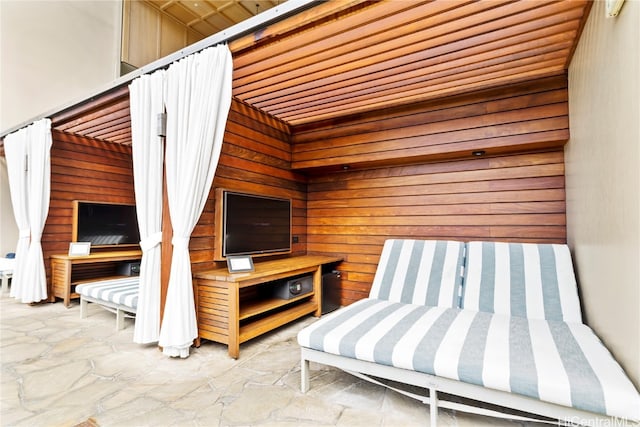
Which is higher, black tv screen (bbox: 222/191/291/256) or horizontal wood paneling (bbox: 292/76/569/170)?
horizontal wood paneling (bbox: 292/76/569/170)

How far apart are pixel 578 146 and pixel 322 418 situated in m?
2.52

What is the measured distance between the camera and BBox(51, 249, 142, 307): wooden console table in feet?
13.5

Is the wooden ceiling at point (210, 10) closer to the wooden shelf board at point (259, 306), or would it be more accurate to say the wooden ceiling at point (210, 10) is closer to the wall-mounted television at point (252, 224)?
the wall-mounted television at point (252, 224)

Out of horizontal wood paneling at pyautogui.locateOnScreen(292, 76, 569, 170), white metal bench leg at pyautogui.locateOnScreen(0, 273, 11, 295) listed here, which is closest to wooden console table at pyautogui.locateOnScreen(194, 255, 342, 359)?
horizontal wood paneling at pyautogui.locateOnScreen(292, 76, 569, 170)

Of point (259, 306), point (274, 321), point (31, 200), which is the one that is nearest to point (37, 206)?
point (31, 200)

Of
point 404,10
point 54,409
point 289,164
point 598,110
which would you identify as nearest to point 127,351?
point 54,409

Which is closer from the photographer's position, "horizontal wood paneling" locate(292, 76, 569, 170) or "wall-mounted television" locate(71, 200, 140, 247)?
"horizontal wood paneling" locate(292, 76, 569, 170)

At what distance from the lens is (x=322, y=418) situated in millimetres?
1726

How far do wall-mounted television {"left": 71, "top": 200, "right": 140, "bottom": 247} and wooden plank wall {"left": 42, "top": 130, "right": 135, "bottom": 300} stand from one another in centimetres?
19

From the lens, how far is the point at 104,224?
4.88 meters

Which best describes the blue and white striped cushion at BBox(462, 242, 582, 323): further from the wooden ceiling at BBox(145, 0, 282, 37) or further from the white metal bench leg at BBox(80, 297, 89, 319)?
the wooden ceiling at BBox(145, 0, 282, 37)

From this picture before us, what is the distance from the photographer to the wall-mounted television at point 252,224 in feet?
9.61

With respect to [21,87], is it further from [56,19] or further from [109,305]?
[109,305]

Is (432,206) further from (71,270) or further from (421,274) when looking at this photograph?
(71,270)
